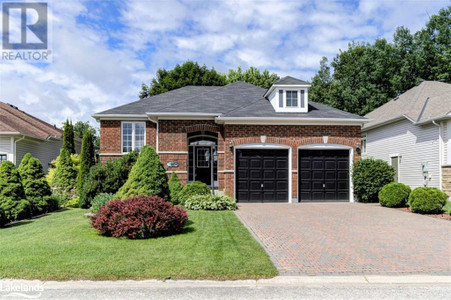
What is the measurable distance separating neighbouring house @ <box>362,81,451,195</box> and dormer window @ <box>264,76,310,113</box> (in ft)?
19.8

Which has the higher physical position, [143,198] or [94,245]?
[143,198]

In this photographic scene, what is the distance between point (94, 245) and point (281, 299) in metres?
4.29

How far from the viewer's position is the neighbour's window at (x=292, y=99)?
16.9 metres

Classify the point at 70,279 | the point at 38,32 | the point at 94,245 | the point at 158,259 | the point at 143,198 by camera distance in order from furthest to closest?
the point at 38,32 < the point at 143,198 < the point at 94,245 < the point at 158,259 < the point at 70,279

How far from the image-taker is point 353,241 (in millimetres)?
7648

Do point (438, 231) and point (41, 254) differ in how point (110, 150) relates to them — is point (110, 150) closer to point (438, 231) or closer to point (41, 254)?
point (41, 254)

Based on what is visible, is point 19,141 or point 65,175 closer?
point 65,175

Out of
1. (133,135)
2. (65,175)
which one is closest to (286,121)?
(133,135)

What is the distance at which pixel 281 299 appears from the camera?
4.49m

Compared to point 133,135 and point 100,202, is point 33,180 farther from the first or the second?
point 133,135

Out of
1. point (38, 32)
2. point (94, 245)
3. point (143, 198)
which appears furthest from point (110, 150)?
point (94, 245)

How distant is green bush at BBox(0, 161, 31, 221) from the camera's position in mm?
10875

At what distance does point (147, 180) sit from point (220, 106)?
8.56 meters

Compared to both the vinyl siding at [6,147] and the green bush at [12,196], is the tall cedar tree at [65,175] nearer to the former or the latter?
the vinyl siding at [6,147]
